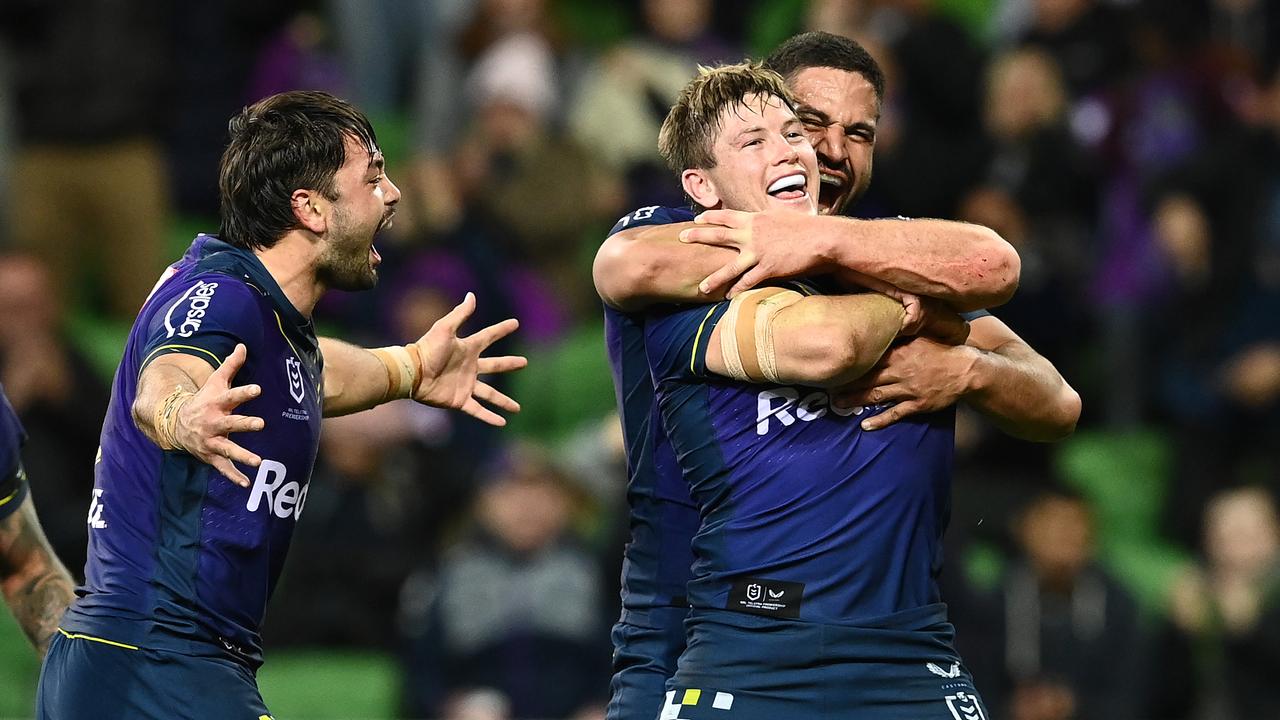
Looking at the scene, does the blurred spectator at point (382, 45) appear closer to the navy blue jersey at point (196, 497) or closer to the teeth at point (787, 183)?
the navy blue jersey at point (196, 497)

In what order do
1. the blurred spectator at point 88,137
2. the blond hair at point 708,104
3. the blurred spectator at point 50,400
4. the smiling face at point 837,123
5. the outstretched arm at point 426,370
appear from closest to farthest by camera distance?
the blond hair at point 708,104
the smiling face at point 837,123
the outstretched arm at point 426,370
the blurred spectator at point 50,400
the blurred spectator at point 88,137

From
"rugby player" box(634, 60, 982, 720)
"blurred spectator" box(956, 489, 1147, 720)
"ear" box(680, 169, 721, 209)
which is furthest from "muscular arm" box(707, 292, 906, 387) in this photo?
"blurred spectator" box(956, 489, 1147, 720)

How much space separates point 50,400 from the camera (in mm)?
10578

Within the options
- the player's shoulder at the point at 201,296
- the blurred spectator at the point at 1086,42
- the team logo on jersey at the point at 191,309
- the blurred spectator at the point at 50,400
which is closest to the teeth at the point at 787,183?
the player's shoulder at the point at 201,296

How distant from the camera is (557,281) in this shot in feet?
40.5

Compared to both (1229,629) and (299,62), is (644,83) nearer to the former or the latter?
(299,62)

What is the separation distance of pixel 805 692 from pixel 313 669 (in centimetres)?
572

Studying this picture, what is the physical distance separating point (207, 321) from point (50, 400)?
612cm

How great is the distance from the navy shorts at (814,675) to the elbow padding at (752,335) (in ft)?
2.00

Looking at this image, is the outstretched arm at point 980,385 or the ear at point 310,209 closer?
Answer: the outstretched arm at point 980,385

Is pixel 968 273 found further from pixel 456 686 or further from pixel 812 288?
pixel 456 686

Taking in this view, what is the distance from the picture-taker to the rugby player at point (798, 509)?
4719 mm

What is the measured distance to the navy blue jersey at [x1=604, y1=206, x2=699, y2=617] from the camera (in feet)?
17.2

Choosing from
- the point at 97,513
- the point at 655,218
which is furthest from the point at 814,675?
the point at 97,513
